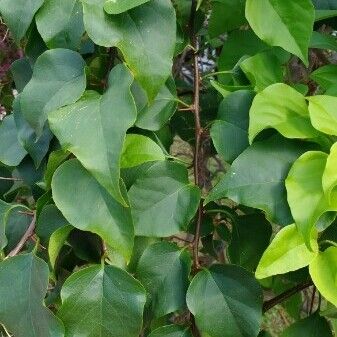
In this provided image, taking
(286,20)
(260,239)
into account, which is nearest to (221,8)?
(286,20)

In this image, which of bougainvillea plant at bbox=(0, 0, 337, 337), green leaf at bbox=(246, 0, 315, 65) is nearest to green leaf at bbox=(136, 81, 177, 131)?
bougainvillea plant at bbox=(0, 0, 337, 337)

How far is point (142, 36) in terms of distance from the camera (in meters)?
0.53

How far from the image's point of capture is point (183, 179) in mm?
581

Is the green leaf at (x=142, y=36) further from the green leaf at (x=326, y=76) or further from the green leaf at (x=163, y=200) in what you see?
the green leaf at (x=326, y=76)

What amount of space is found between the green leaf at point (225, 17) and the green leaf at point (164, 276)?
0.88 feet

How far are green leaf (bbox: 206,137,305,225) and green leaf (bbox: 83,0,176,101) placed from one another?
0.09 metres

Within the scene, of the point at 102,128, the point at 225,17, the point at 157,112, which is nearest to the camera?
the point at 102,128

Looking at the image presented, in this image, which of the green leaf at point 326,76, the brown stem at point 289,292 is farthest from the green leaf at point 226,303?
the green leaf at point 326,76

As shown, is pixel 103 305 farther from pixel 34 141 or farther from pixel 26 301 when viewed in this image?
pixel 34 141

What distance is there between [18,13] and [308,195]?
290mm

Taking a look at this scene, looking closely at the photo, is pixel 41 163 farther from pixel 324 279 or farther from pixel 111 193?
pixel 324 279

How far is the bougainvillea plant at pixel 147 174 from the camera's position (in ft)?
1.68

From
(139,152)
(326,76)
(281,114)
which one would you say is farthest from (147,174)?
(326,76)

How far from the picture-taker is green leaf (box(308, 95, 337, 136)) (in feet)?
1.72
